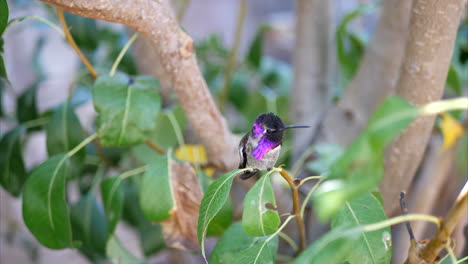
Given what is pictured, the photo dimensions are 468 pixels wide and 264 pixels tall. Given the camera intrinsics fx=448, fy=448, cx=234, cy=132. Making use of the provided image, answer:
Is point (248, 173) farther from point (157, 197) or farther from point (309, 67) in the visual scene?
point (309, 67)

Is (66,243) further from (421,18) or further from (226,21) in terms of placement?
(226,21)

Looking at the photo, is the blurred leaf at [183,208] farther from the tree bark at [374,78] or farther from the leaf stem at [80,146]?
the tree bark at [374,78]

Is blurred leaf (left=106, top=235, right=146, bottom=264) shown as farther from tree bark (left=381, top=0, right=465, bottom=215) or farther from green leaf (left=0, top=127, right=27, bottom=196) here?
tree bark (left=381, top=0, right=465, bottom=215)

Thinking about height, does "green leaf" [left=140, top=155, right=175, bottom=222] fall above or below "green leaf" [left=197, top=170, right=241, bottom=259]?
below

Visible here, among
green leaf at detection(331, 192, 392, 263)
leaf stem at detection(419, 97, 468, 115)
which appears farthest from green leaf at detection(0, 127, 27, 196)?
leaf stem at detection(419, 97, 468, 115)

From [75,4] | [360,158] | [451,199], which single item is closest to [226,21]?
[451,199]

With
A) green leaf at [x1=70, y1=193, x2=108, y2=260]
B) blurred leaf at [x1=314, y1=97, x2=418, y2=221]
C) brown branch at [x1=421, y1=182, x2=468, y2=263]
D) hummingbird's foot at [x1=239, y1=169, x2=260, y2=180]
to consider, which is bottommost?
green leaf at [x1=70, y1=193, x2=108, y2=260]

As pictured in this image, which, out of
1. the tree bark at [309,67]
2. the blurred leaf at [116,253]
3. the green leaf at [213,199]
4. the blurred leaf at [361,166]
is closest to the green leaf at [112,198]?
the blurred leaf at [116,253]
